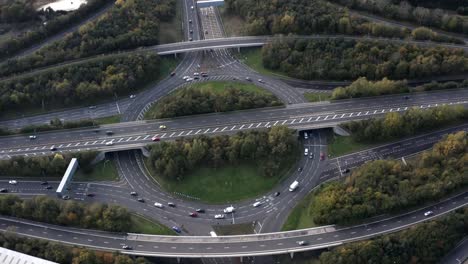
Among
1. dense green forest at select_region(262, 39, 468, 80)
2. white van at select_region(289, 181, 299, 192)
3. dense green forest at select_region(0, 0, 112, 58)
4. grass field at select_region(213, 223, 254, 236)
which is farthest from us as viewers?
dense green forest at select_region(0, 0, 112, 58)

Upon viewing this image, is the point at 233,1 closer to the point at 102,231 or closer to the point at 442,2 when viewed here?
the point at 442,2

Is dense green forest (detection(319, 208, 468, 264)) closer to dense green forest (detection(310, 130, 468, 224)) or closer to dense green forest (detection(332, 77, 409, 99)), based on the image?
dense green forest (detection(310, 130, 468, 224))

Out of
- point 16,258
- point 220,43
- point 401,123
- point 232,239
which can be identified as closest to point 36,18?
point 220,43

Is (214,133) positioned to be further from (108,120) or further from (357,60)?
(357,60)

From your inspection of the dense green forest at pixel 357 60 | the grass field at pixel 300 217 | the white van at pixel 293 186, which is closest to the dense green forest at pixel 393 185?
the grass field at pixel 300 217

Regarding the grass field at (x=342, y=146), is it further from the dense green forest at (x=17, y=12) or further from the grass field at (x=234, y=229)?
the dense green forest at (x=17, y=12)

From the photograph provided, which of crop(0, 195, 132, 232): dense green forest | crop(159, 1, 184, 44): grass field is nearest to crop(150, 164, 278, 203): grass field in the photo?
crop(0, 195, 132, 232): dense green forest
